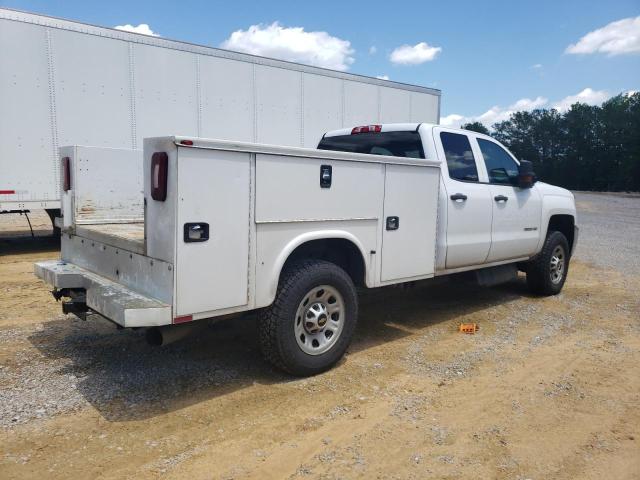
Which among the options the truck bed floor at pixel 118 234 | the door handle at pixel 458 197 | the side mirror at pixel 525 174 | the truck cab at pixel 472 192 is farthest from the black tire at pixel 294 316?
the side mirror at pixel 525 174

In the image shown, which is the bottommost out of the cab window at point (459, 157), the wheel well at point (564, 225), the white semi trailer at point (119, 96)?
the wheel well at point (564, 225)

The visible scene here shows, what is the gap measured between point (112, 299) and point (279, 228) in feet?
3.99

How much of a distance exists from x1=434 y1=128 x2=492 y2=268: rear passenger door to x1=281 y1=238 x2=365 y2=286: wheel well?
122 cm

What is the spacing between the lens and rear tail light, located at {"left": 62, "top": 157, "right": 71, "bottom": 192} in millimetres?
4781

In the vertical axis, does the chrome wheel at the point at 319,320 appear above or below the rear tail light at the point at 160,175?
below

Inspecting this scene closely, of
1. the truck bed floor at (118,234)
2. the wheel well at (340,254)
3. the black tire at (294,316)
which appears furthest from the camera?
the wheel well at (340,254)

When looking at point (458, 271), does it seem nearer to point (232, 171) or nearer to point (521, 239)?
point (521, 239)

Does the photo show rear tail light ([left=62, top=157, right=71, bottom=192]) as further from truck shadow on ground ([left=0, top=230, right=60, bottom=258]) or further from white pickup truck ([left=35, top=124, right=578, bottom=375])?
truck shadow on ground ([left=0, top=230, right=60, bottom=258])

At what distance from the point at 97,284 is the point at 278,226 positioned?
138cm

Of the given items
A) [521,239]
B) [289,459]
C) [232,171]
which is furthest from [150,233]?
[521,239]

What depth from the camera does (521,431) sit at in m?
3.46

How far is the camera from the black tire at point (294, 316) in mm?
3912

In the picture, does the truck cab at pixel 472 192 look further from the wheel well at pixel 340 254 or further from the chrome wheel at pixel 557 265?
the wheel well at pixel 340 254

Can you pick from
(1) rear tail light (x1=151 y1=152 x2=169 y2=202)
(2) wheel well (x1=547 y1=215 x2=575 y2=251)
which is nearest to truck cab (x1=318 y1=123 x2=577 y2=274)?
(2) wheel well (x1=547 y1=215 x2=575 y2=251)
